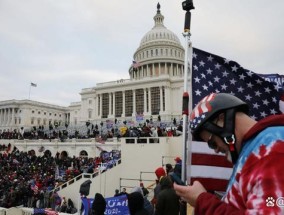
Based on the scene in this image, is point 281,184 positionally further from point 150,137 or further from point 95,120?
point 95,120

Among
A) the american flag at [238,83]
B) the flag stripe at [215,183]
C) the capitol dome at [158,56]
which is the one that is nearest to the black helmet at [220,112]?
the flag stripe at [215,183]

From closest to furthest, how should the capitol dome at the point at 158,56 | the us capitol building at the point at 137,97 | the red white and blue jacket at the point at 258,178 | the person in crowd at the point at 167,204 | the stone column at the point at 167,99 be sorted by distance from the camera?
the red white and blue jacket at the point at 258,178
the person in crowd at the point at 167,204
the stone column at the point at 167,99
the us capitol building at the point at 137,97
the capitol dome at the point at 158,56

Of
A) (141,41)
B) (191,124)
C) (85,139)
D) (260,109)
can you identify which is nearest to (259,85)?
(260,109)

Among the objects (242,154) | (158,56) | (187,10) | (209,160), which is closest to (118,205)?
(209,160)

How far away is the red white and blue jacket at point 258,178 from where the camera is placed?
1.25 meters

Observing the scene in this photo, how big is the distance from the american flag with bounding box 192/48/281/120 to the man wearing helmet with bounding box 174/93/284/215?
2638 mm

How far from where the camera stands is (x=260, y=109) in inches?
178

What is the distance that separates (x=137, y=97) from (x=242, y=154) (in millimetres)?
68696

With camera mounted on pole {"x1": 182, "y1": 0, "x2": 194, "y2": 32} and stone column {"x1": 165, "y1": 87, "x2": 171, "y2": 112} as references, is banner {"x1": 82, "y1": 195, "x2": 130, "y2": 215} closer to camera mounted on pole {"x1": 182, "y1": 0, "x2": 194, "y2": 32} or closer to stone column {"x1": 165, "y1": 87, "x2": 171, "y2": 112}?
camera mounted on pole {"x1": 182, "y1": 0, "x2": 194, "y2": 32}

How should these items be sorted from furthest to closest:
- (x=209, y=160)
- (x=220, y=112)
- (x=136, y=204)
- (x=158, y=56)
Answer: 1. (x=158, y=56)
2. (x=136, y=204)
3. (x=209, y=160)
4. (x=220, y=112)

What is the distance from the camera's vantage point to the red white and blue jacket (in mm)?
1246

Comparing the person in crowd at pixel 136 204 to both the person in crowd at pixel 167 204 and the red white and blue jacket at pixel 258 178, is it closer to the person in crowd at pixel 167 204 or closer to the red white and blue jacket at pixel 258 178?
the person in crowd at pixel 167 204

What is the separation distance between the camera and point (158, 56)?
278ft

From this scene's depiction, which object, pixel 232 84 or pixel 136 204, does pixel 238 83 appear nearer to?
pixel 232 84
